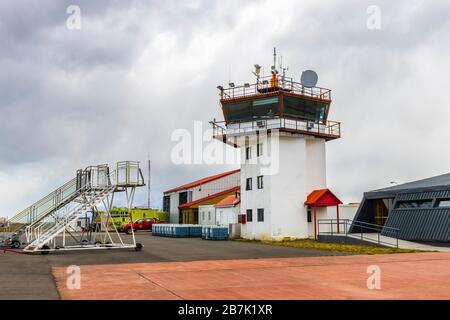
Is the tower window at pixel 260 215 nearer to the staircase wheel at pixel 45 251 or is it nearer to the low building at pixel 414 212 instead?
the low building at pixel 414 212

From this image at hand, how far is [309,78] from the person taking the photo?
34688mm

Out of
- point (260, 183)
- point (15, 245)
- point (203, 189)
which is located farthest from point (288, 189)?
point (203, 189)

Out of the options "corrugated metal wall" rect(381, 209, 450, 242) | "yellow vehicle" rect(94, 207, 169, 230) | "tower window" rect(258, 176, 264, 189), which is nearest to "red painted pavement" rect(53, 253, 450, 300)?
"corrugated metal wall" rect(381, 209, 450, 242)

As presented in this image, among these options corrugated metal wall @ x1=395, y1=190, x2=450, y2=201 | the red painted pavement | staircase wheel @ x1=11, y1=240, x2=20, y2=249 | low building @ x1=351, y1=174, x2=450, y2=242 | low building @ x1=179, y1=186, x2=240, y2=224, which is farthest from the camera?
low building @ x1=179, y1=186, x2=240, y2=224

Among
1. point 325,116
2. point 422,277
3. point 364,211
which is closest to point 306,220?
point 364,211

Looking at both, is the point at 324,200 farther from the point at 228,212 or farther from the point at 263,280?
Answer: the point at 263,280

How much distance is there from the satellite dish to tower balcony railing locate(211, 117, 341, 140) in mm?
2665

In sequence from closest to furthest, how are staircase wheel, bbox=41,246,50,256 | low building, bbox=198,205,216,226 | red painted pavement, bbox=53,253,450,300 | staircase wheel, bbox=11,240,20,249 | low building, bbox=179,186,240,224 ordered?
red painted pavement, bbox=53,253,450,300 → staircase wheel, bbox=41,246,50,256 → staircase wheel, bbox=11,240,20,249 → low building, bbox=198,205,216,226 → low building, bbox=179,186,240,224

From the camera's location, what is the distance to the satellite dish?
3450 cm

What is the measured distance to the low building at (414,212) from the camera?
25.8 m

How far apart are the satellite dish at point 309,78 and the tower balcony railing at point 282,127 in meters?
2.67

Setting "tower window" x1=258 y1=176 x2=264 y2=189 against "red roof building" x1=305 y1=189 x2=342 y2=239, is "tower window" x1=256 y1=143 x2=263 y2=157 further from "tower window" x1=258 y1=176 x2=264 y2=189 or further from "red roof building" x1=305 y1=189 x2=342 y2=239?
"red roof building" x1=305 y1=189 x2=342 y2=239

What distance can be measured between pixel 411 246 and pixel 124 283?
60.7ft

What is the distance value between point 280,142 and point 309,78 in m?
5.28
